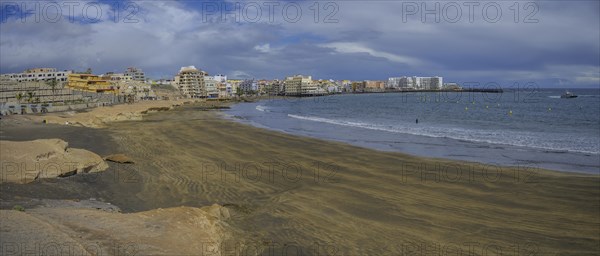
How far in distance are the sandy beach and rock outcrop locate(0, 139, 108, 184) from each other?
0.32 metres

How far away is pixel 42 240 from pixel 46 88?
8263 centimetres

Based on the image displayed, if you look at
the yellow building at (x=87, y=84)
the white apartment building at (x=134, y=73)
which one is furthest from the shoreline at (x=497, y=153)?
the white apartment building at (x=134, y=73)

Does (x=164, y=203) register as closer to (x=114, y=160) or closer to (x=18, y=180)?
(x=18, y=180)

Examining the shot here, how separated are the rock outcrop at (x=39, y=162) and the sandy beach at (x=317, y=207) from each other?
0.32 m

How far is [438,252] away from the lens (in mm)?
7633

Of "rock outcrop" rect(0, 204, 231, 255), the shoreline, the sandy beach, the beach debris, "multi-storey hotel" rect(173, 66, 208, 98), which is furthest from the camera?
"multi-storey hotel" rect(173, 66, 208, 98)

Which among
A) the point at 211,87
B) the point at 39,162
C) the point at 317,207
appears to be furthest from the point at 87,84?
the point at 317,207

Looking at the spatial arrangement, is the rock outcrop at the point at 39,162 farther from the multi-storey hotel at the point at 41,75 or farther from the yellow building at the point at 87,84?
the multi-storey hotel at the point at 41,75

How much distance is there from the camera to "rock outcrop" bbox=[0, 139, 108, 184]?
374 inches

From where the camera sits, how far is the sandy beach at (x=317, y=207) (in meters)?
6.85

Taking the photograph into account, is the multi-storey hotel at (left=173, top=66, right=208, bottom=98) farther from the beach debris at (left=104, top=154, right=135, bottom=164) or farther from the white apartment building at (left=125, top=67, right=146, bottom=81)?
the beach debris at (left=104, top=154, right=135, bottom=164)

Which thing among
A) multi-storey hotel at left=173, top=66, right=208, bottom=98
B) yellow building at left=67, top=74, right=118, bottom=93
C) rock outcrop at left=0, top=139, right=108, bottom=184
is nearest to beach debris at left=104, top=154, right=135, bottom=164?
rock outcrop at left=0, top=139, right=108, bottom=184

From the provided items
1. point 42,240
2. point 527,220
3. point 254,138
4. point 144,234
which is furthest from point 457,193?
point 254,138

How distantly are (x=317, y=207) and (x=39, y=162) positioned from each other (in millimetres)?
7151
